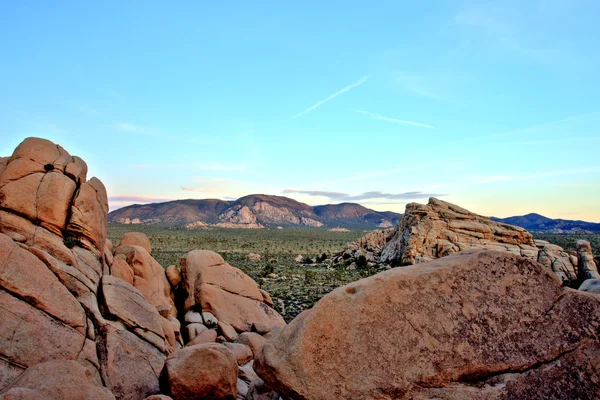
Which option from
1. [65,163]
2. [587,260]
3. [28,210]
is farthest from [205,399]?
[587,260]

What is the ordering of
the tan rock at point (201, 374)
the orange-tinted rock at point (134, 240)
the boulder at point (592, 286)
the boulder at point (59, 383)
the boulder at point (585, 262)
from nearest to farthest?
1. the boulder at point (59, 383)
2. the boulder at point (592, 286)
3. the tan rock at point (201, 374)
4. the orange-tinted rock at point (134, 240)
5. the boulder at point (585, 262)

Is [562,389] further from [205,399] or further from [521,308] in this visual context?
[205,399]

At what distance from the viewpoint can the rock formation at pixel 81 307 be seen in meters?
9.32

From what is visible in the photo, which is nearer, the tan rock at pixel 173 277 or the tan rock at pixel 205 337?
the tan rock at pixel 205 337

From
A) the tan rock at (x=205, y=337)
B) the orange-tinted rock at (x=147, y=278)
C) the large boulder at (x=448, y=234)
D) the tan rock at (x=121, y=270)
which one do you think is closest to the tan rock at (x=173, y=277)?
the orange-tinted rock at (x=147, y=278)

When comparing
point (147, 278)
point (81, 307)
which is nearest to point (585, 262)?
point (147, 278)

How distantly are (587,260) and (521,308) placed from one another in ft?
104

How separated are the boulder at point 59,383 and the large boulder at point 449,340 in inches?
127

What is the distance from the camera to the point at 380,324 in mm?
7266

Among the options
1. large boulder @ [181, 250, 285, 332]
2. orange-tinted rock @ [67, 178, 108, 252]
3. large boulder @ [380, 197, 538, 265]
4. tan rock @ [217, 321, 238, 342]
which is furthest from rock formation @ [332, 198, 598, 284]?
orange-tinted rock @ [67, 178, 108, 252]

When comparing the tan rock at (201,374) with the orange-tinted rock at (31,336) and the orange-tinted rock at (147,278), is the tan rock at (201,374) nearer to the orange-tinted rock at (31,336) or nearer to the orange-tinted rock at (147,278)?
the orange-tinted rock at (31,336)

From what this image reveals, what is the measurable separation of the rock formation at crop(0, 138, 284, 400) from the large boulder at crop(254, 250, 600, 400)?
3171mm

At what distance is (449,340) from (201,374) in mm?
6269

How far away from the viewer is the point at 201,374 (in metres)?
10.1
